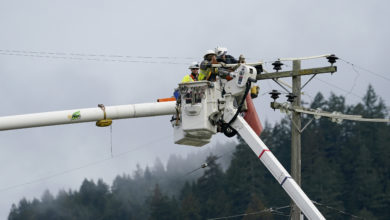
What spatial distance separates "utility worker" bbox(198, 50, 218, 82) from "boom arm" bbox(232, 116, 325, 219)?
6.28ft

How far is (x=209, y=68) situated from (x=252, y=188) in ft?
307

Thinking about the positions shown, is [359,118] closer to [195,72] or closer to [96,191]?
[195,72]

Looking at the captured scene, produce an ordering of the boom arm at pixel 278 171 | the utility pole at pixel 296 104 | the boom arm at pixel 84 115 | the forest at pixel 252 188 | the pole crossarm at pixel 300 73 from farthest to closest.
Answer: the forest at pixel 252 188, the boom arm at pixel 84 115, the utility pole at pixel 296 104, the pole crossarm at pixel 300 73, the boom arm at pixel 278 171

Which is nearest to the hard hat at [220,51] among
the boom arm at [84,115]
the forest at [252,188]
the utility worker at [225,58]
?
the utility worker at [225,58]

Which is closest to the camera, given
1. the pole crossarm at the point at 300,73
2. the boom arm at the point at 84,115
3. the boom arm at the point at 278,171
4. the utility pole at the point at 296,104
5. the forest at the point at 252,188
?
the boom arm at the point at 278,171

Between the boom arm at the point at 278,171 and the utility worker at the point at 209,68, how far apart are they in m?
1.91

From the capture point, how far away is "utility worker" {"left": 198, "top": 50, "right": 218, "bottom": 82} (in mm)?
41375

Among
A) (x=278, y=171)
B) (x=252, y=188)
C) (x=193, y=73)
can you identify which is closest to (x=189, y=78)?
(x=193, y=73)

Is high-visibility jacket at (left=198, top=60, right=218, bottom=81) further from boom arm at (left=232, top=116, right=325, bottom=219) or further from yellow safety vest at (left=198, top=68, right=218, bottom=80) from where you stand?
boom arm at (left=232, top=116, right=325, bottom=219)

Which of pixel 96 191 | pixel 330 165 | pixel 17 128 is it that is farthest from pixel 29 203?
pixel 17 128

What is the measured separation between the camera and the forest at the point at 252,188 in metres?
125

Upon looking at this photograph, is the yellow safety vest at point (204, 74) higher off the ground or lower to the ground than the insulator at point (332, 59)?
lower

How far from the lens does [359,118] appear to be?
4031 cm

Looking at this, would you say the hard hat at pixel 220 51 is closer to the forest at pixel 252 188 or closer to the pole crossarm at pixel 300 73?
the pole crossarm at pixel 300 73
